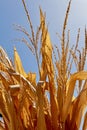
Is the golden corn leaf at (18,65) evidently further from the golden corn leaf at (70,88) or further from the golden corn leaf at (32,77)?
the golden corn leaf at (70,88)

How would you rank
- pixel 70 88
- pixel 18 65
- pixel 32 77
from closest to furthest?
1. pixel 70 88
2. pixel 32 77
3. pixel 18 65

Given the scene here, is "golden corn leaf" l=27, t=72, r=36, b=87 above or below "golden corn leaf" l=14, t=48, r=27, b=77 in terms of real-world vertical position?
below

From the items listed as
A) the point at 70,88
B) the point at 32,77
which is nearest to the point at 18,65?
the point at 32,77

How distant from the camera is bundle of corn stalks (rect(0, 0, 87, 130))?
114 centimetres

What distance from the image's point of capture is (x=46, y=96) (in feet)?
3.99

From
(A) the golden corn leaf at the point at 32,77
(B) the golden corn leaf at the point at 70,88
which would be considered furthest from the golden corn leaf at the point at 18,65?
(B) the golden corn leaf at the point at 70,88

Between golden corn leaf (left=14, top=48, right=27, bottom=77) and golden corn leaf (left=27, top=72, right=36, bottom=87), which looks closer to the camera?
golden corn leaf (left=27, top=72, right=36, bottom=87)

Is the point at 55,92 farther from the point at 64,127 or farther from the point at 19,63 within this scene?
the point at 19,63

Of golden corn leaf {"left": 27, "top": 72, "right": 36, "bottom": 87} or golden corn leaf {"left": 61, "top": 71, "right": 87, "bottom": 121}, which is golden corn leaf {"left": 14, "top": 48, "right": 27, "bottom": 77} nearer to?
golden corn leaf {"left": 27, "top": 72, "right": 36, "bottom": 87}

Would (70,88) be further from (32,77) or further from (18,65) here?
(18,65)

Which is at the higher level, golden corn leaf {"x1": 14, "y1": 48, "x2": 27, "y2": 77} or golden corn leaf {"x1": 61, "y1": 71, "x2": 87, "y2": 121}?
golden corn leaf {"x1": 14, "y1": 48, "x2": 27, "y2": 77}

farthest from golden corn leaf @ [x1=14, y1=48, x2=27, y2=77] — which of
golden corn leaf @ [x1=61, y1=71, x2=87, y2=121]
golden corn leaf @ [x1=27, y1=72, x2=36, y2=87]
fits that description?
golden corn leaf @ [x1=61, y1=71, x2=87, y2=121]

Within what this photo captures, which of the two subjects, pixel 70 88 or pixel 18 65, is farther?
pixel 18 65

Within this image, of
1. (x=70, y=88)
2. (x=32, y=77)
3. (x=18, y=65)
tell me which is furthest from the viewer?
(x=18, y=65)
